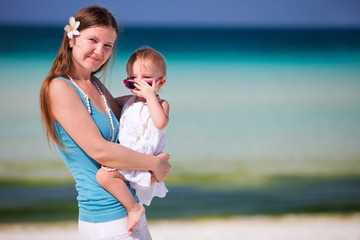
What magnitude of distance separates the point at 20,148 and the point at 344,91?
18.2 feet

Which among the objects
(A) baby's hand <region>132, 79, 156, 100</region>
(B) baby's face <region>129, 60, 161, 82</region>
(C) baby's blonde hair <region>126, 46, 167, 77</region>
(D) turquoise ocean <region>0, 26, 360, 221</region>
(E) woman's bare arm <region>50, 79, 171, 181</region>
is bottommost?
(E) woman's bare arm <region>50, 79, 171, 181</region>

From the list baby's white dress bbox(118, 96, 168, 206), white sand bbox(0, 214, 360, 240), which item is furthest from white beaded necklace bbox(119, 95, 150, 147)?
white sand bbox(0, 214, 360, 240)

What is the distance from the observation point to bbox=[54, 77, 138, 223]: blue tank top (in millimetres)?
1515

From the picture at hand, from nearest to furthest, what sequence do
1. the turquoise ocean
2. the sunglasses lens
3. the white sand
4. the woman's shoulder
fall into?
the woman's shoulder → the sunglasses lens → the white sand → the turquoise ocean

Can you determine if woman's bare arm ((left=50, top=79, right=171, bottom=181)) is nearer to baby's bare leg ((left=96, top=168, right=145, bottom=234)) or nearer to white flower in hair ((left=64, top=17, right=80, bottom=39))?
baby's bare leg ((left=96, top=168, right=145, bottom=234))

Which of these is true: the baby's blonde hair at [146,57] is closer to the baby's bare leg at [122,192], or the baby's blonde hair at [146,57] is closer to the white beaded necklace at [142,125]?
the white beaded necklace at [142,125]

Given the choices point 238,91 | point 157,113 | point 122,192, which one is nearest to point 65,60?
point 157,113

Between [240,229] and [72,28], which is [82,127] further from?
[240,229]

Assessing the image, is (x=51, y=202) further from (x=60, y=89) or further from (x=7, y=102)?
(x=60, y=89)

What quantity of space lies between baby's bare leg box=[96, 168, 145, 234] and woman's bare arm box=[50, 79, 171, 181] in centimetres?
4

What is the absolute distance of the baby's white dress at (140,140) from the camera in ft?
5.03

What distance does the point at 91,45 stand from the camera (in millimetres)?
1522

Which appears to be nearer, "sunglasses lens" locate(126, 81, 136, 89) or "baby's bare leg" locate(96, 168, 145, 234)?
"baby's bare leg" locate(96, 168, 145, 234)

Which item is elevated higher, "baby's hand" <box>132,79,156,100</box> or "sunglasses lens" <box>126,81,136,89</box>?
"sunglasses lens" <box>126,81,136,89</box>
